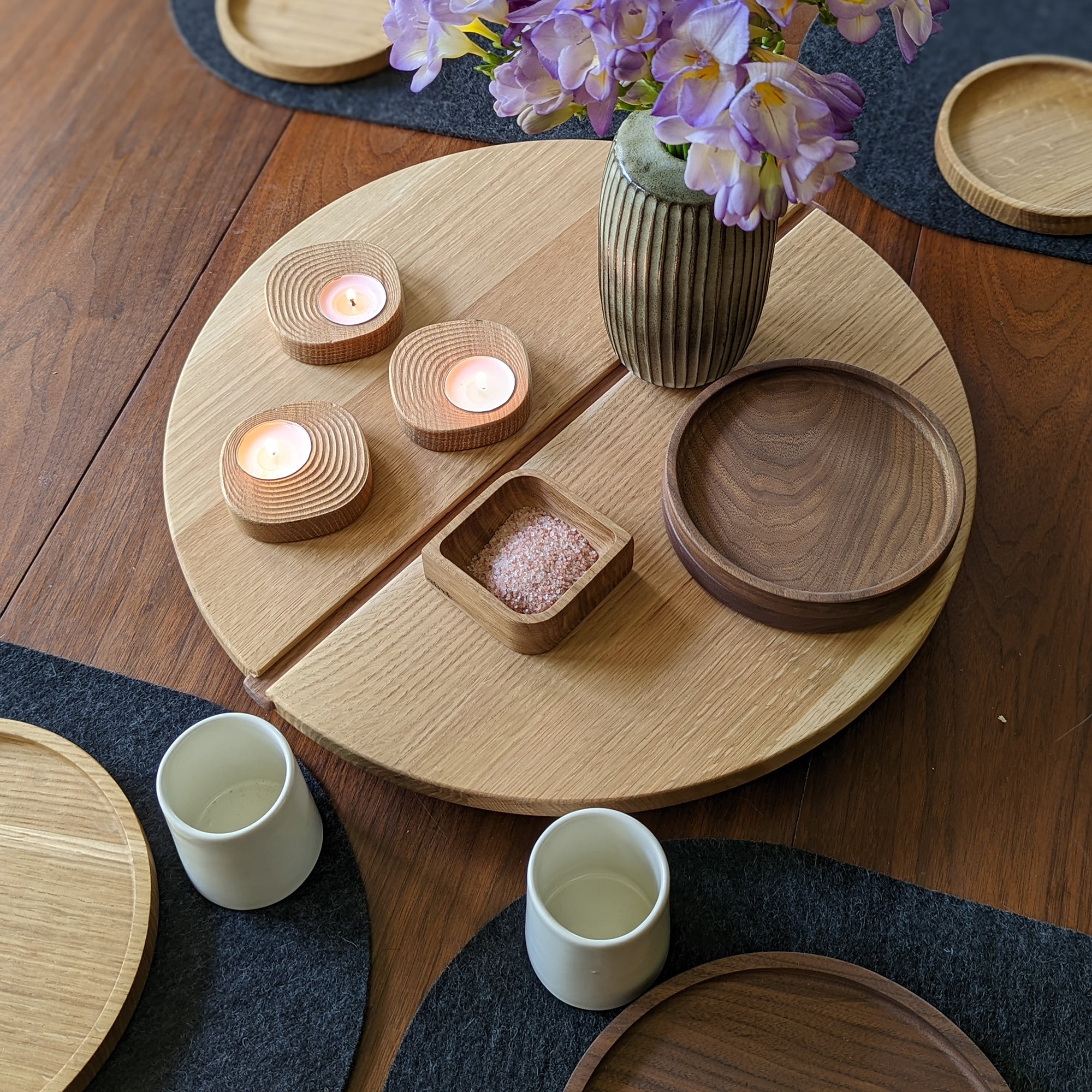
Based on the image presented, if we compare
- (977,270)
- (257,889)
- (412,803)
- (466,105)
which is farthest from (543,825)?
(466,105)

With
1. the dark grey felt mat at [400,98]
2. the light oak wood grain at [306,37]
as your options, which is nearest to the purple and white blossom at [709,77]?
the dark grey felt mat at [400,98]

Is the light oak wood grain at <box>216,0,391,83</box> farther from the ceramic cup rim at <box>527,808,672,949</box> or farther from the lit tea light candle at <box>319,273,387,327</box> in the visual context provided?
the ceramic cup rim at <box>527,808,672,949</box>

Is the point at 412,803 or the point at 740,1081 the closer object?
the point at 740,1081

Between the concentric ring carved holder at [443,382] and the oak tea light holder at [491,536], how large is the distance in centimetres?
9

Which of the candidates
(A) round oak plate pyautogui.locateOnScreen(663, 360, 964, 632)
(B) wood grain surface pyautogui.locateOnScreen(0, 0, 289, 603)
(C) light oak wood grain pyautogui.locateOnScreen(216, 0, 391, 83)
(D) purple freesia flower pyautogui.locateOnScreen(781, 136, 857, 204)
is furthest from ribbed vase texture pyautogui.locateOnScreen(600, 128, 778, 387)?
(C) light oak wood grain pyautogui.locateOnScreen(216, 0, 391, 83)

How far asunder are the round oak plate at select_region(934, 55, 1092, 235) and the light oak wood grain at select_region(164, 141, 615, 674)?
1.70 ft

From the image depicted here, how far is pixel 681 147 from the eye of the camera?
0.89 metres

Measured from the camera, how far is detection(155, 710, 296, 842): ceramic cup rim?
818mm

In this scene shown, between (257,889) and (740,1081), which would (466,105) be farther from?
(740,1081)

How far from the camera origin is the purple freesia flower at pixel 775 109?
→ 685mm

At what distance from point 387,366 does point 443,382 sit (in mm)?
79

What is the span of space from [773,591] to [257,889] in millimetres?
477

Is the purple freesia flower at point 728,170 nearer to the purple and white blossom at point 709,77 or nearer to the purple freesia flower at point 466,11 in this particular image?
the purple and white blossom at point 709,77

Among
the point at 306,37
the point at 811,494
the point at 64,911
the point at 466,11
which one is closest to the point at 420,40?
the point at 466,11
